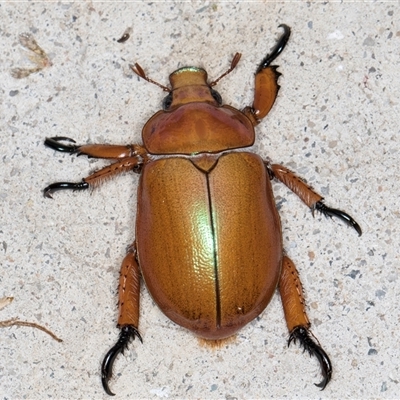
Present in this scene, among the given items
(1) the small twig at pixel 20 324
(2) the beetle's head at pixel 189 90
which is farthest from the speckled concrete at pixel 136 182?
(2) the beetle's head at pixel 189 90

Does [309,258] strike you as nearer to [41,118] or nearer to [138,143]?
[138,143]

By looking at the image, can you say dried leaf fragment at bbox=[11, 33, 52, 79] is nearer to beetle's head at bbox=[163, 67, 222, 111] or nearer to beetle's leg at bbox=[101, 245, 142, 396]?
beetle's head at bbox=[163, 67, 222, 111]

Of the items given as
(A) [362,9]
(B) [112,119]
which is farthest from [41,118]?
(A) [362,9]

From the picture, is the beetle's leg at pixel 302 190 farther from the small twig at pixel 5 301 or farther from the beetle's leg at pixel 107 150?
the small twig at pixel 5 301

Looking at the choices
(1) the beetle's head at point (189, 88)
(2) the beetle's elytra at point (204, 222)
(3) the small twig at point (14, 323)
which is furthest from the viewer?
(3) the small twig at point (14, 323)

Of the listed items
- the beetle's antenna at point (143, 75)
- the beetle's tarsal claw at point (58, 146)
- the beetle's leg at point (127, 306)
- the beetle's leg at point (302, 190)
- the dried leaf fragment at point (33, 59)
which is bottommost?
the beetle's leg at point (127, 306)
